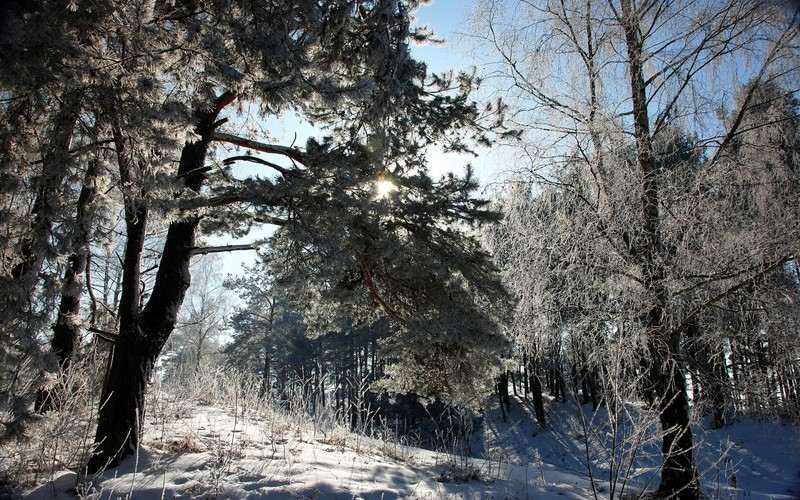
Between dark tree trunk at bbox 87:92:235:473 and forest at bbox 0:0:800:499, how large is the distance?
29mm

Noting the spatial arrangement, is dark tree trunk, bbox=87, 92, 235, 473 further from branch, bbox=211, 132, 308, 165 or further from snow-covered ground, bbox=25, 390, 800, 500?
snow-covered ground, bbox=25, 390, 800, 500

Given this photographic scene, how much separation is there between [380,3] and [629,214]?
3375mm

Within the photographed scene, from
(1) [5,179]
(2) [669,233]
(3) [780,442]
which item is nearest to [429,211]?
(2) [669,233]

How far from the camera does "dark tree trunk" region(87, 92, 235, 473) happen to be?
16.3ft

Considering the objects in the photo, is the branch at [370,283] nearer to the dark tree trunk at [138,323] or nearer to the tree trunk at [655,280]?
the dark tree trunk at [138,323]

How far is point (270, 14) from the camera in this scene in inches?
158

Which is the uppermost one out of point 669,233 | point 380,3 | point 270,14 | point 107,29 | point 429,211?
point 380,3

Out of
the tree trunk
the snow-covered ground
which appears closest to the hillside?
the snow-covered ground

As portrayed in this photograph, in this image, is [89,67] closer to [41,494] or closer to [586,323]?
[41,494]

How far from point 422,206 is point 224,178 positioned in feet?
8.06

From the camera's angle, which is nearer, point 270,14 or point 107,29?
point 107,29

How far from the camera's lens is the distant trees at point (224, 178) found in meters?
3.33

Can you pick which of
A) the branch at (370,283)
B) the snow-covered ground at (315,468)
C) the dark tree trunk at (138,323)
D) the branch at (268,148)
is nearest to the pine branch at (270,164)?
the branch at (268,148)

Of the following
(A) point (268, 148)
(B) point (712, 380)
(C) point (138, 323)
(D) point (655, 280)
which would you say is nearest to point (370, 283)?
(A) point (268, 148)
